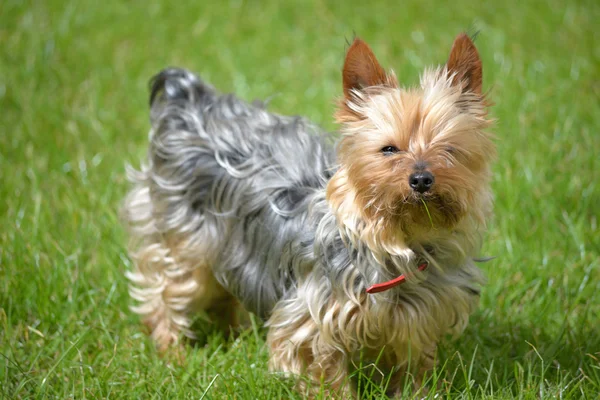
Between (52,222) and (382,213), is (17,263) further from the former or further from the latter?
(382,213)

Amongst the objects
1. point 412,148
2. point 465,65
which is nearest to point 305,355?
point 412,148

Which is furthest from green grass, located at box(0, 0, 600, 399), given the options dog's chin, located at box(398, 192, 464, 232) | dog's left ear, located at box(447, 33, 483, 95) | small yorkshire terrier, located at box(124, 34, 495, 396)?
dog's left ear, located at box(447, 33, 483, 95)

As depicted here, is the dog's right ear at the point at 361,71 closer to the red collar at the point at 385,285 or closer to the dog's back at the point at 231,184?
the dog's back at the point at 231,184

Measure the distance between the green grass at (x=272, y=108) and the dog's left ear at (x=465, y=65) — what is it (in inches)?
46.3

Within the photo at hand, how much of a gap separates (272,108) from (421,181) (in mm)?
3637

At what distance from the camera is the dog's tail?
400 centimetres

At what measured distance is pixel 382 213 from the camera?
9.26 feet

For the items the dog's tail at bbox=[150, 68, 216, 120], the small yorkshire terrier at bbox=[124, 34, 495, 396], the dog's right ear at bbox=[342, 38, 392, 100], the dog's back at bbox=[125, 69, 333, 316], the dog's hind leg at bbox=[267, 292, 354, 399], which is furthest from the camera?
the dog's tail at bbox=[150, 68, 216, 120]

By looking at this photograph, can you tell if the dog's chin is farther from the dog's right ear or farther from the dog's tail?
the dog's tail

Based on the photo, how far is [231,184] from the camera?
142 inches

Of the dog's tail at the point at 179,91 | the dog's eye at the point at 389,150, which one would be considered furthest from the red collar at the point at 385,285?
the dog's tail at the point at 179,91

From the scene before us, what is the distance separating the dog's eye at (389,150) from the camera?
9.29 ft

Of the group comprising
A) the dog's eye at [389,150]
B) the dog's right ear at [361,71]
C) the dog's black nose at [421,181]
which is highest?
the dog's right ear at [361,71]

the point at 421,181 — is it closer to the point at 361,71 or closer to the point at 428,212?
the point at 428,212
